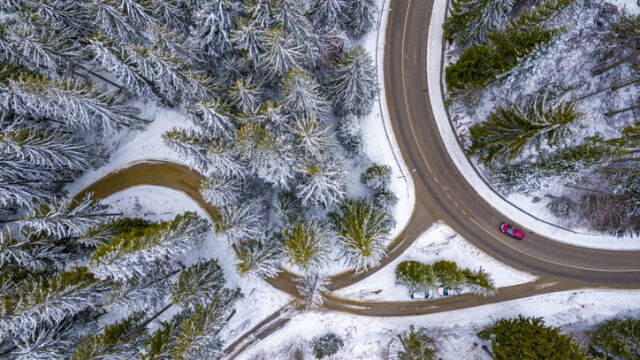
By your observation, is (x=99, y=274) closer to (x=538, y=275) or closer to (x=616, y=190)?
→ (x=538, y=275)

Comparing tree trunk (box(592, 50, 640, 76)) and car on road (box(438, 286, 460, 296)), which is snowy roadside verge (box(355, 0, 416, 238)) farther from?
tree trunk (box(592, 50, 640, 76))

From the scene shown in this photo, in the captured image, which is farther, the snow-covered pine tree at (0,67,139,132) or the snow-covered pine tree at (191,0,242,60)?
the snow-covered pine tree at (0,67,139,132)

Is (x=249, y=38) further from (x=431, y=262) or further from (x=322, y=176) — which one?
(x=431, y=262)

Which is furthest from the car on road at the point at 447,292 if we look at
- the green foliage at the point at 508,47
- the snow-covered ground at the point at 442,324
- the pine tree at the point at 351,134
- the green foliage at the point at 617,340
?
the green foliage at the point at 508,47

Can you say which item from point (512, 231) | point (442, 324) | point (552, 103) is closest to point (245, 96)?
point (552, 103)

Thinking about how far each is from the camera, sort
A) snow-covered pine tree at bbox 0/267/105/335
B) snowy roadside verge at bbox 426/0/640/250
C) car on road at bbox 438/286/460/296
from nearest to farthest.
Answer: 1. snow-covered pine tree at bbox 0/267/105/335
2. car on road at bbox 438/286/460/296
3. snowy roadside verge at bbox 426/0/640/250

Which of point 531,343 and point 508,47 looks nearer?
point 508,47

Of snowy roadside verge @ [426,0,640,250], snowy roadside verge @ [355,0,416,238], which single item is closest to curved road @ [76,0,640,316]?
snowy roadside verge @ [426,0,640,250]
